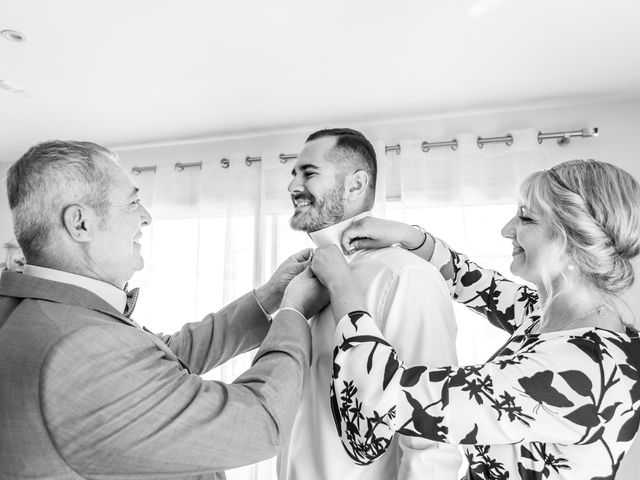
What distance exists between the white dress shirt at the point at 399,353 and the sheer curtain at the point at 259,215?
1798 mm

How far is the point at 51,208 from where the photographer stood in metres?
1.08

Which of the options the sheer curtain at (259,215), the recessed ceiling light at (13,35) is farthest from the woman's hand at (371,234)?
the recessed ceiling light at (13,35)

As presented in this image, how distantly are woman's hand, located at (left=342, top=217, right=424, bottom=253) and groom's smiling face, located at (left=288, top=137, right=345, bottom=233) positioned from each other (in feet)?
0.42

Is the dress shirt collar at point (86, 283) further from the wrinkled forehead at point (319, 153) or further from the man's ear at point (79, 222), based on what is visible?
the wrinkled forehead at point (319, 153)

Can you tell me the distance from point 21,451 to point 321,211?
0.96 m

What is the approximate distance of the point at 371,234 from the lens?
141cm

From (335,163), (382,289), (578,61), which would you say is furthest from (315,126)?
(382,289)

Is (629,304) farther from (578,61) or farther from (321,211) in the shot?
(578,61)

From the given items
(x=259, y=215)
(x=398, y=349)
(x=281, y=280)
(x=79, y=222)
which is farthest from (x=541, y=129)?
(x=79, y=222)

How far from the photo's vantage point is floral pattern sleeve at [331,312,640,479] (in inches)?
36.8

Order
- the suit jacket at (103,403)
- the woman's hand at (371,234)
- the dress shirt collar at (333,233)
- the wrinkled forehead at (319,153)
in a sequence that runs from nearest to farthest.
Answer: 1. the suit jacket at (103,403)
2. the woman's hand at (371,234)
3. the dress shirt collar at (333,233)
4. the wrinkled forehead at (319,153)

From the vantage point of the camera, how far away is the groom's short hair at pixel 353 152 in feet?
5.37

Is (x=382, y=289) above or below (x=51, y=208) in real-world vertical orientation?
below

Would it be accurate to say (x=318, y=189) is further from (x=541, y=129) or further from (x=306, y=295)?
(x=541, y=129)
